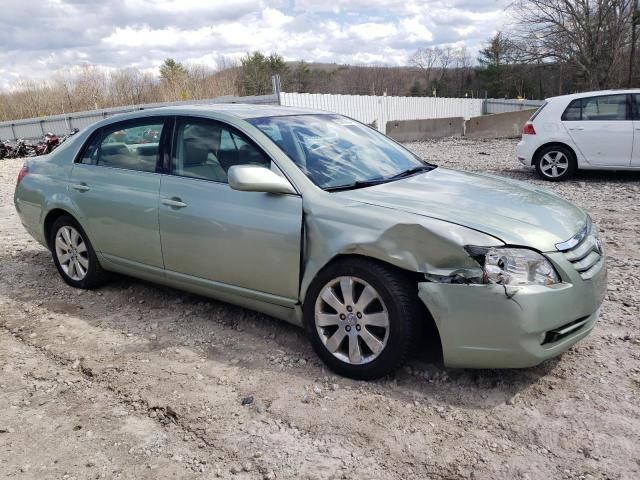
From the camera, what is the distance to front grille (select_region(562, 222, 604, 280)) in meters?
2.93

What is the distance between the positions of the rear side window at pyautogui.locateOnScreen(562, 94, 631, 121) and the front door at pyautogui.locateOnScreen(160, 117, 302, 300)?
23.8 ft

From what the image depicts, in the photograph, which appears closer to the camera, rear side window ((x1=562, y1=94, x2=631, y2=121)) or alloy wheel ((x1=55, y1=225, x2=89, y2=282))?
alloy wheel ((x1=55, y1=225, x2=89, y2=282))

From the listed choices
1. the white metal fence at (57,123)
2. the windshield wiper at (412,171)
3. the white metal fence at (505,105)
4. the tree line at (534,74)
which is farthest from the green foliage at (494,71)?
the windshield wiper at (412,171)

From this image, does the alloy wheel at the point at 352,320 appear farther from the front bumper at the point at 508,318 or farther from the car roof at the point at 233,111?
the car roof at the point at 233,111

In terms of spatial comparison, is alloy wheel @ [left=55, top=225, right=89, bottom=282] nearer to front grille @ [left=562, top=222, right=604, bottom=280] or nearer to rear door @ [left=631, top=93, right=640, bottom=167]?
front grille @ [left=562, top=222, right=604, bottom=280]

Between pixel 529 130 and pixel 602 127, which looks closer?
pixel 602 127

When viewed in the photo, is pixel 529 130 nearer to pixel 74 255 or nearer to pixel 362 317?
pixel 362 317

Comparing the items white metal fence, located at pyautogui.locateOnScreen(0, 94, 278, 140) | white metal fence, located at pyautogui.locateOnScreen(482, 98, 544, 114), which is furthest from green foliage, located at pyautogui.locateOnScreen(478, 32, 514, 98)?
white metal fence, located at pyautogui.locateOnScreen(0, 94, 278, 140)

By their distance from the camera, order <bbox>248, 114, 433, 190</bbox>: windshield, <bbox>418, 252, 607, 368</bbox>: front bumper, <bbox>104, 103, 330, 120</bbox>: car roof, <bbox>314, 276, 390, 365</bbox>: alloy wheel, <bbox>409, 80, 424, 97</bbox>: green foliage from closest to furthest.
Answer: <bbox>418, 252, 607, 368</bbox>: front bumper → <bbox>314, 276, 390, 365</bbox>: alloy wheel → <bbox>248, 114, 433, 190</bbox>: windshield → <bbox>104, 103, 330, 120</bbox>: car roof → <bbox>409, 80, 424, 97</bbox>: green foliage

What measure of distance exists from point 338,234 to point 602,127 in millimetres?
7388

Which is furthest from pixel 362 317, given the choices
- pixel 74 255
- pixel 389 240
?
pixel 74 255

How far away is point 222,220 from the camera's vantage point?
3.58 m

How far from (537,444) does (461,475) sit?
453 mm

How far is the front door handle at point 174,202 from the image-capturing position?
3.82m
